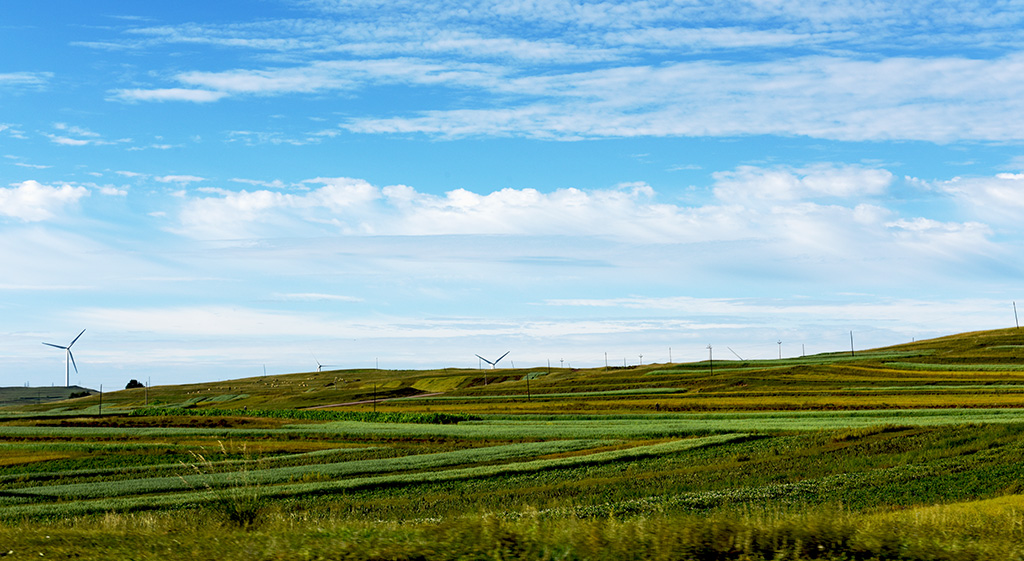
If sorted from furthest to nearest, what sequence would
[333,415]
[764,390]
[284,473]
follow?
[764,390]
[333,415]
[284,473]

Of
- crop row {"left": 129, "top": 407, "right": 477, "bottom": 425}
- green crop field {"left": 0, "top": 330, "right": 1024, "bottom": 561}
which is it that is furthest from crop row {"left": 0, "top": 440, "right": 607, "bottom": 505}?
crop row {"left": 129, "top": 407, "right": 477, "bottom": 425}

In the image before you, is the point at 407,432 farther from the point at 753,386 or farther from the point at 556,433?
the point at 753,386

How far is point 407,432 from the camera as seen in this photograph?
242 ft

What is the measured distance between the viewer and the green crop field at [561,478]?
47.4ft

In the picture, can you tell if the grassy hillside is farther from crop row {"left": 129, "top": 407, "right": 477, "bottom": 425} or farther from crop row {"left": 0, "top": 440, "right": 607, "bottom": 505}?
crop row {"left": 0, "top": 440, "right": 607, "bottom": 505}

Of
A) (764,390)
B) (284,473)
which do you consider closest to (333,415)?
(764,390)

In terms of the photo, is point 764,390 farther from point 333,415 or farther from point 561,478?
point 561,478

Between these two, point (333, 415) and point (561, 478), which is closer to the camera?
point (561, 478)

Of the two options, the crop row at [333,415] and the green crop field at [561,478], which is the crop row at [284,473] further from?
the crop row at [333,415]

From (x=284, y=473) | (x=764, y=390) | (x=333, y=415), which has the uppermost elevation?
(x=333, y=415)

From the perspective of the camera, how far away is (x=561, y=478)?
40438mm

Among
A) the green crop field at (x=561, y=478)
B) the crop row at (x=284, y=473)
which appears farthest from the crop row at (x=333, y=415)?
the crop row at (x=284, y=473)

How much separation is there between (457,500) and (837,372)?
11252 centimetres

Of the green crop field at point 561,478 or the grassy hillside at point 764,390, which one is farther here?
the grassy hillside at point 764,390
